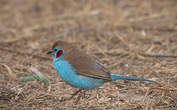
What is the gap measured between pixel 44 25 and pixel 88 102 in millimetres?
4007

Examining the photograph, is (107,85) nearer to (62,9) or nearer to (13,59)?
(13,59)

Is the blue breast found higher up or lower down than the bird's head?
lower down

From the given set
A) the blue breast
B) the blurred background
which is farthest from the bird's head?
the blurred background

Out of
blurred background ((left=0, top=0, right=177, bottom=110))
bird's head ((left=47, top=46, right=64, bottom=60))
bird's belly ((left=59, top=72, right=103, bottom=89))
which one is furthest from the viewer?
bird's head ((left=47, top=46, right=64, bottom=60))

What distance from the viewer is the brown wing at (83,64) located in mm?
4066

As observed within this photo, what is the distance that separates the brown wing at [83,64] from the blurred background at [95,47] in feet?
1.13

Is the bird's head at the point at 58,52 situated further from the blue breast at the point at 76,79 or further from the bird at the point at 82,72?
the blue breast at the point at 76,79

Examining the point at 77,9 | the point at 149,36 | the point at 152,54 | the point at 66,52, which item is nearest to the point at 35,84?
the point at 66,52

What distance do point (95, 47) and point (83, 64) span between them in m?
2.28

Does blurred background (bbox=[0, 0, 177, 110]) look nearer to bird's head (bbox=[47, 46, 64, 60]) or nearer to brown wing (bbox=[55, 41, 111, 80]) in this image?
brown wing (bbox=[55, 41, 111, 80])

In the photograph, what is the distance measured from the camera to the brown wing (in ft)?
13.3

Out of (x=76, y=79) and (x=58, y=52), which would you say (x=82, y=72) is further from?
(x=58, y=52)

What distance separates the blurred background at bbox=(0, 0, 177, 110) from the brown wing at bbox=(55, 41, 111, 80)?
343 millimetres

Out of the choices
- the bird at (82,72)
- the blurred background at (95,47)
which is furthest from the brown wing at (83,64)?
the blurred background at (95,47)
